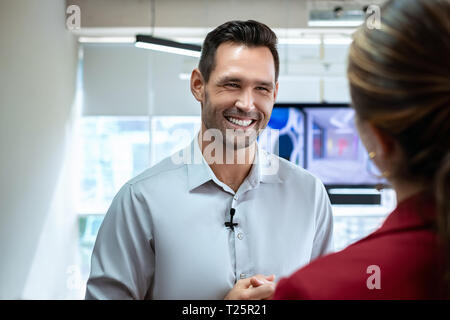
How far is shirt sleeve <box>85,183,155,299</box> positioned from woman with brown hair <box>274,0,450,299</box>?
403 mm

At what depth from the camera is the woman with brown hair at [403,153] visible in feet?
1.36

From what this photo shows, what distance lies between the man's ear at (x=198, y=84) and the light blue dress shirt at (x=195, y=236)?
15cm

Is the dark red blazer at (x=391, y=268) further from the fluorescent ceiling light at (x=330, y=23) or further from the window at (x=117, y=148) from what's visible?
the window at (x=117, y=148)

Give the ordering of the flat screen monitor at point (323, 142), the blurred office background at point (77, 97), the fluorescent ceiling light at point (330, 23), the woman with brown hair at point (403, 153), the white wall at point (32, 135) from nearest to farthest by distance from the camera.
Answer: the woman with brown hair at point (403, 153)
the blurred office background at point (77, 97)
the white wall at point (32, 135)
the fluorescent ceiling light at point (330, 23)
the flat screen monitor at point (323, 142)

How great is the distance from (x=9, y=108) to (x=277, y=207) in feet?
5.02

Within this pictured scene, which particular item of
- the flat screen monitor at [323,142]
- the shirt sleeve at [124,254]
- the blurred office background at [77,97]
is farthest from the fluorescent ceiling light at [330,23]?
the shirt sleeve at [124,254]

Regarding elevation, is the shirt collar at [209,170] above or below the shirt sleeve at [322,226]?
above

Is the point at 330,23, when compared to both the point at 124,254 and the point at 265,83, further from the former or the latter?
the point at 124,254

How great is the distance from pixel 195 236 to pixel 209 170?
0.14m

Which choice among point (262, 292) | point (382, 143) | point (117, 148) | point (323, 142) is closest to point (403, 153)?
point (382, 143)

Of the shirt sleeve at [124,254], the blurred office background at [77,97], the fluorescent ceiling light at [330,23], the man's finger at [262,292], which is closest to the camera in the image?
the man's finger at [262,292]

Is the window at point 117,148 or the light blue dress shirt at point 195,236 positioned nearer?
the light blue dress shirt at point 195,236
